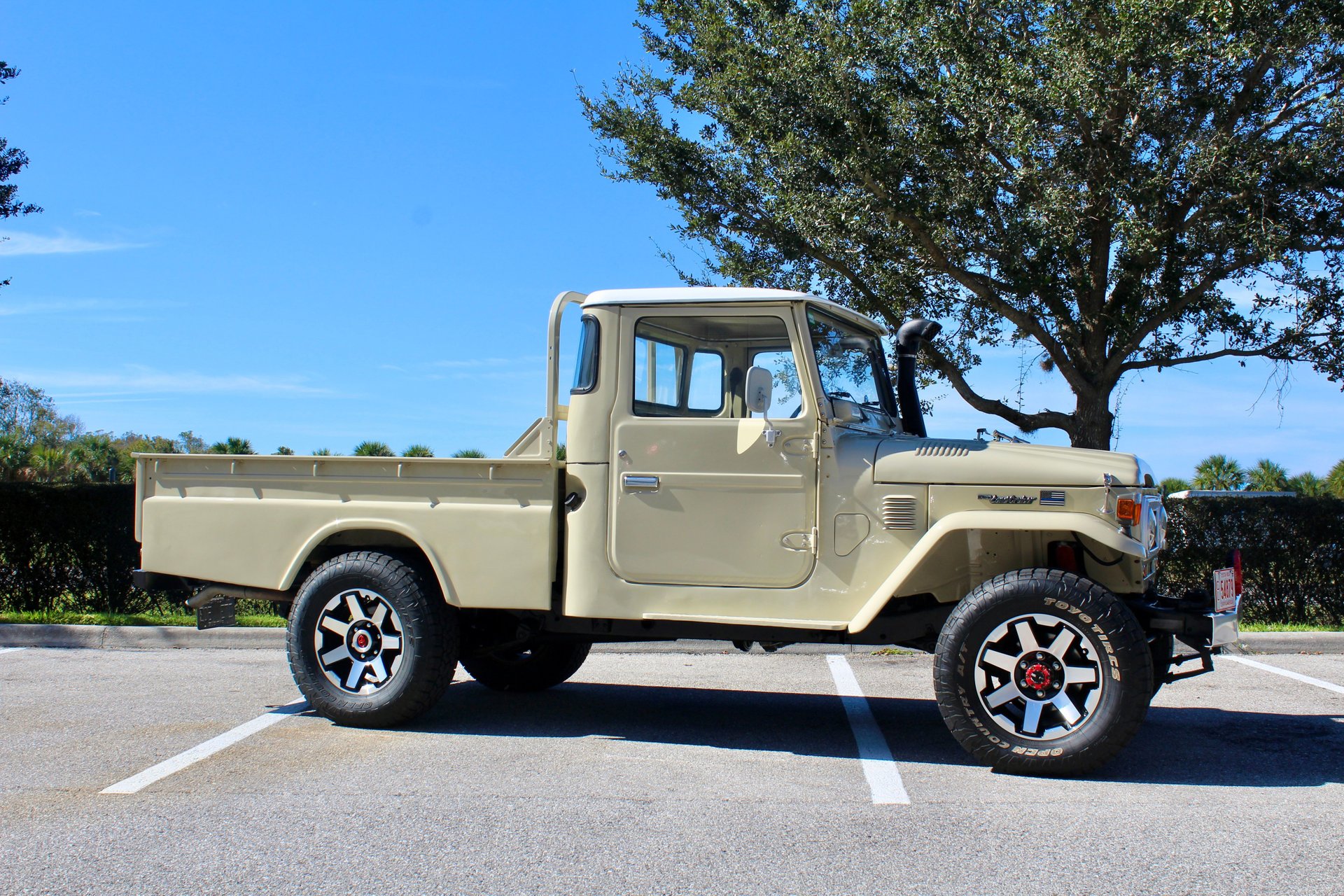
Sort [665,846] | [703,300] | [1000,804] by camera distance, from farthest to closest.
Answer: [703,300]
[1000,804]
[665,846]

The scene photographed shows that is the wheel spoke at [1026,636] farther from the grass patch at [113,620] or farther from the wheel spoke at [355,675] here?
the grass patch at [113,620]

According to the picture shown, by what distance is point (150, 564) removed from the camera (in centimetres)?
624

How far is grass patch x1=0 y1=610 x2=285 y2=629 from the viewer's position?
9594 mm

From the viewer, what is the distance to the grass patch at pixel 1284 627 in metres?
9.69

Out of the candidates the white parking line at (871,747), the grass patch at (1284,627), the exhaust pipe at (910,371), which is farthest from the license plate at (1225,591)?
the grass patch at (1284,627)

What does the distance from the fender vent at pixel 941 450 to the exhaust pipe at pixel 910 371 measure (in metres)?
0.47

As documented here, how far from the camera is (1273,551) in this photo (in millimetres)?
10203

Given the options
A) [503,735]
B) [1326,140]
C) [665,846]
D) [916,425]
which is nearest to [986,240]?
[1326,140]

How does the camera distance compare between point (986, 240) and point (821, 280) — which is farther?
point (821, 280)

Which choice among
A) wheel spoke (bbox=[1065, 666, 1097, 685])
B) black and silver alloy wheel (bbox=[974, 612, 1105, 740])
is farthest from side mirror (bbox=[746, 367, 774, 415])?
wheel spoke (bbox=[1065, 666, 1097, 685])

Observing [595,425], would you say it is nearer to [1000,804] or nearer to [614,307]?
[614,307]

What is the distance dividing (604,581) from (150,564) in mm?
2714

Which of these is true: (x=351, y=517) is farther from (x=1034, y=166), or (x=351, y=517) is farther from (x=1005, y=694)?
(x=1034, y=166)

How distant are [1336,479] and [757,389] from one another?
2322cm
